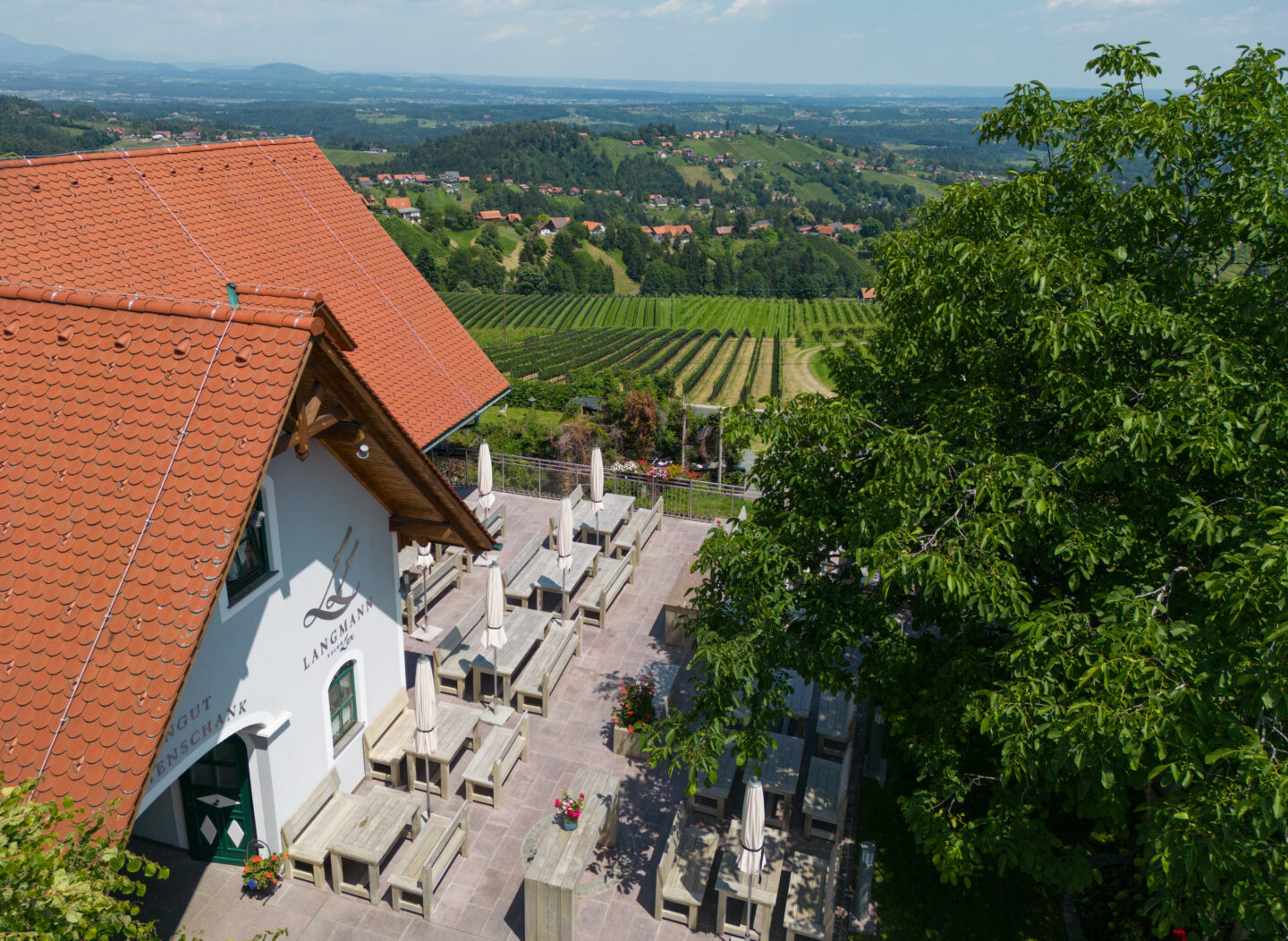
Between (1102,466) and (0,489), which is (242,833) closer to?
(0,489)

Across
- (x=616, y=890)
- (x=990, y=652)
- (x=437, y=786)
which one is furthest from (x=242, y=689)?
(x=990, y=652)

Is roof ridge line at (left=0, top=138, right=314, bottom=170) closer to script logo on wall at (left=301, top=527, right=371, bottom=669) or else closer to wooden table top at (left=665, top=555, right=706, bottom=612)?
script logo on wall at (left=301, top=527, right=371, bottom=669)

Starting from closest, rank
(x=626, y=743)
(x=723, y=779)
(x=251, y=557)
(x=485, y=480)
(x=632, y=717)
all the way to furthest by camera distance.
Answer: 1. (x=251, y=557)
2. (x=723, y=779)
3. (x=626, y=743)
4. (x=632, y=717)
5. (x=485, y=480)

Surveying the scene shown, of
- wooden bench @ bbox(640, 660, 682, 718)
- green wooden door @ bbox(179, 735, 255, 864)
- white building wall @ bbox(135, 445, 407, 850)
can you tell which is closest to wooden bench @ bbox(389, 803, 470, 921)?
white building wall @ bbox(135, 445, 407, 850)

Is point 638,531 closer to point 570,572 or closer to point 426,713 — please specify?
point 570,572

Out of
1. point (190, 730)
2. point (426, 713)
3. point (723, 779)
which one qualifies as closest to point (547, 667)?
point (426, 713)

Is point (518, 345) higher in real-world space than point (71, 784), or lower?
lower
